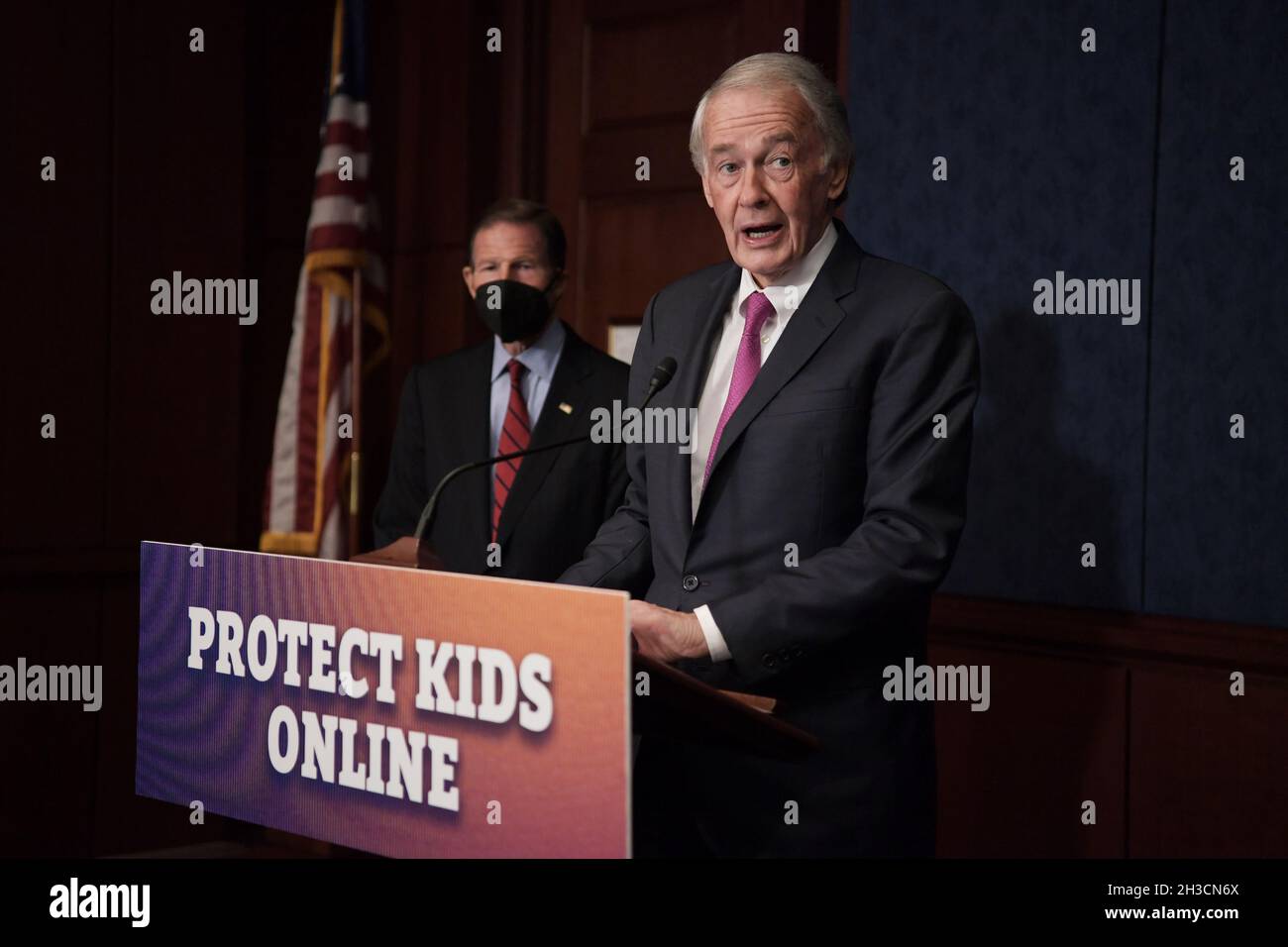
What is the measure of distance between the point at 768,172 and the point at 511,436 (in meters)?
1.18

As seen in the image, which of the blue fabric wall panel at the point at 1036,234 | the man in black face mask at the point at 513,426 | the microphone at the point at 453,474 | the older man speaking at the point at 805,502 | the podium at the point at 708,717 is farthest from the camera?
the man in black face mask at the point at 513,426

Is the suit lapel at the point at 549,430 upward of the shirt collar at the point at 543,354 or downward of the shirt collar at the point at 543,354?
downward

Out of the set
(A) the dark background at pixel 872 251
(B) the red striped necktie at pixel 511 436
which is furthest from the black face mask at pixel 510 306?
(A) the dark background at pixel 872 251

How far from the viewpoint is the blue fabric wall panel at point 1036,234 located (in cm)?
270

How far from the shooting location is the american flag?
12.6 ft

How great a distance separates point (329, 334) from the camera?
12.7ft

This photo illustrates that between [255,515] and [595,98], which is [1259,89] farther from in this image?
[255,515]

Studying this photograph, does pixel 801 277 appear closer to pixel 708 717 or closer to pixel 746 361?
pixel 746 361

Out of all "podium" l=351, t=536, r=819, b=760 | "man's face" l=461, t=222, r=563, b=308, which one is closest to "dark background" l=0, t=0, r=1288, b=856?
"man's face" l=461, t=222, r=563, b=308

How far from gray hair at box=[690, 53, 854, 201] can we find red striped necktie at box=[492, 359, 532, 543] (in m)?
1.12

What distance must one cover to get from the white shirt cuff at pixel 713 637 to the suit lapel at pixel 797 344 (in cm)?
27

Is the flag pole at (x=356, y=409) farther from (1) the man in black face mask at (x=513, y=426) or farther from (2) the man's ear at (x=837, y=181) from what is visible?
(2) the man's ear at (x=837, y=181)

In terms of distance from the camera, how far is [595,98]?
394 cm

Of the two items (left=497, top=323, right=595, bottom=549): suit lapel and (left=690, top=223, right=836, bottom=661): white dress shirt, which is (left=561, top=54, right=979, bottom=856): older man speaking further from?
(left=497, top=323, right=595, bottom=549): suit lapel
